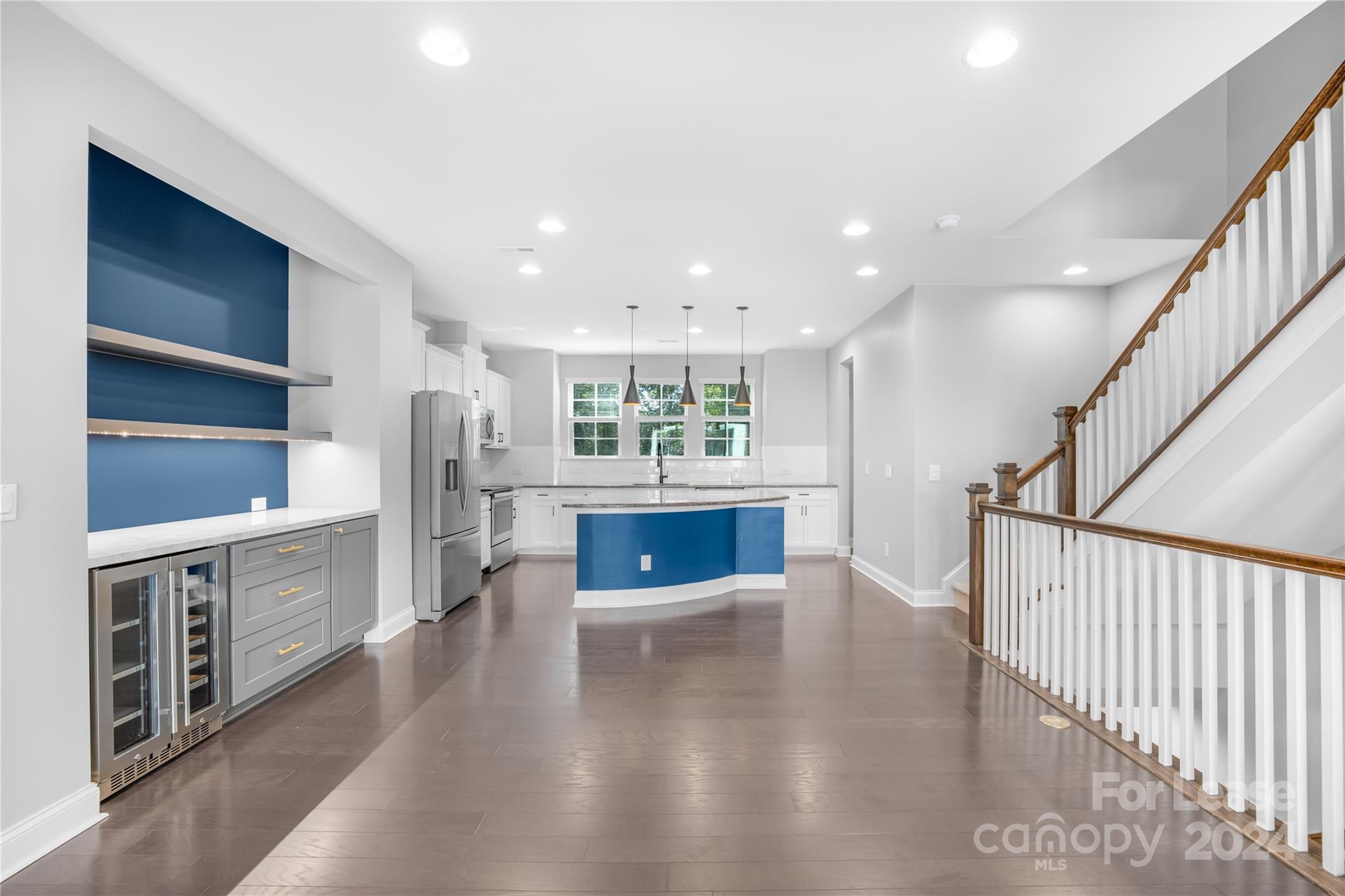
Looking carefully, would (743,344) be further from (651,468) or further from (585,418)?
(585,418)

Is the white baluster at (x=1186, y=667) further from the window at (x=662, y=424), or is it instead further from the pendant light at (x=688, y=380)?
the window at (x=662, y=424)

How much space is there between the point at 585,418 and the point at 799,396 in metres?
3.14

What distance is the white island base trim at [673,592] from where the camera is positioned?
5.41 meters

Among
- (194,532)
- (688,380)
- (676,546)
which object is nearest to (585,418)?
(688,380)

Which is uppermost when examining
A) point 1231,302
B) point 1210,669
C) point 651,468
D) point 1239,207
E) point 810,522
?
point 1239,207

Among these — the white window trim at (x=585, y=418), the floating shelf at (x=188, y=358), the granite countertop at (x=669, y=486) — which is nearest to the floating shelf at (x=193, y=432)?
the floating shelf at (x=188, y=358)

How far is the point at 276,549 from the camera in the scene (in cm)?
332

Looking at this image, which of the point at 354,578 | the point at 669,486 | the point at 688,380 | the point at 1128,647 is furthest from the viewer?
the point at 669,486

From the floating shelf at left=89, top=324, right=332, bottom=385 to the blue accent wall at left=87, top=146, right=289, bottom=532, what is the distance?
91mm

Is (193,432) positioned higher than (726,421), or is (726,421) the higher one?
(726,421)

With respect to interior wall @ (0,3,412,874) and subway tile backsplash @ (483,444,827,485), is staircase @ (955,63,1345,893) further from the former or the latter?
subway tile backsplash @ (483,444,827,485)

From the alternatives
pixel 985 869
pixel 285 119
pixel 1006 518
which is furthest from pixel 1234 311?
pixel 285 119

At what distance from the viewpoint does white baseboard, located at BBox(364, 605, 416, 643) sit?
4367 millimetres

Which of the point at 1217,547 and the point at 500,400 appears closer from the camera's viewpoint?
the point at 1217,547
